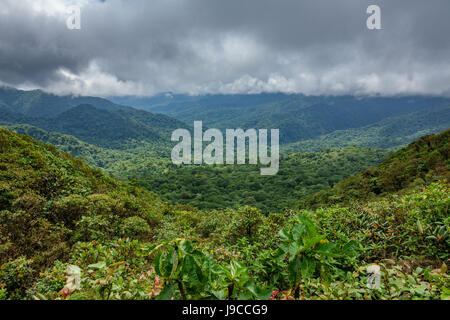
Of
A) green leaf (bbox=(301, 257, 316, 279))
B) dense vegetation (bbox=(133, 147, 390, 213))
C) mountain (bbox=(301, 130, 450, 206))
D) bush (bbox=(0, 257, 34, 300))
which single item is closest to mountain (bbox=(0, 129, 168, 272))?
bush (bbox=(0, 257, 34, 300))

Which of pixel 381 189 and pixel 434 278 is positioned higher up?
pixel 434 278

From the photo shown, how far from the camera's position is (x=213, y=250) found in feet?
14.1

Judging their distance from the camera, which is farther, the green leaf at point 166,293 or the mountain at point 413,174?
the mountain at point 413,174

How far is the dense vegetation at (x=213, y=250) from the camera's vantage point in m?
1.83

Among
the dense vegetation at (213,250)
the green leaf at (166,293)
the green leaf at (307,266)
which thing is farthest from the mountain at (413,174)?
the green leaf at (166,293)

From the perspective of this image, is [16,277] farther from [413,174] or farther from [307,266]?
[413,174]

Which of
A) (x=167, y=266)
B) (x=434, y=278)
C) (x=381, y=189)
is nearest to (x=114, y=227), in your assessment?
(x=167, y=266)

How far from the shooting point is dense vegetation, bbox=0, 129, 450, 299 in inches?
72.2

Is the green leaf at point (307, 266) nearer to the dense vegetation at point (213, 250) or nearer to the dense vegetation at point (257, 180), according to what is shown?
the dense vegetation at point (213, 250)

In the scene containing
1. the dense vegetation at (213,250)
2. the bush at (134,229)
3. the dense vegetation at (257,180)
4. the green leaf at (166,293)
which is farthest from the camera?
the dense vegetation at (257,180)

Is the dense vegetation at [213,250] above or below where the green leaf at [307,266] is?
below
